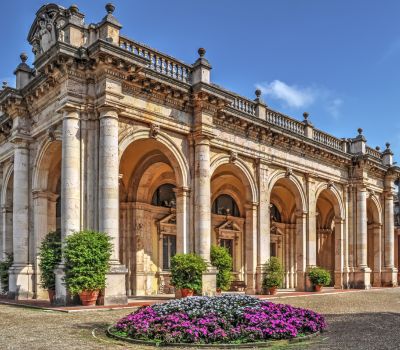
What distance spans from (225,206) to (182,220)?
29.3ft

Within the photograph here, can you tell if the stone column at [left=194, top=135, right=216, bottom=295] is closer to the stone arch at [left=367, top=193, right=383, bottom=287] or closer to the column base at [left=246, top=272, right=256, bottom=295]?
the column base at [left=246, top=272, right=256, bottom=295]

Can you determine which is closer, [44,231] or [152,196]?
[44,231]

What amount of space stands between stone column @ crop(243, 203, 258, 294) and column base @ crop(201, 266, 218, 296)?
3.33m

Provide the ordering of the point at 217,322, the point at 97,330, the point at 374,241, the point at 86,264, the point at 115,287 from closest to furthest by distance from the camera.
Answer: the point at 217,322
the point at 97,330
the point at 86,264
the point at 115,287
the point at 374,241

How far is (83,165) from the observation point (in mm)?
15211

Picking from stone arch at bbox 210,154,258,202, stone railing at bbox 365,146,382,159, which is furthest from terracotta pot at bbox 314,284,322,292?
stone railing at bbox 365,146,382,159

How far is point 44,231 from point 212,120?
7.54 m

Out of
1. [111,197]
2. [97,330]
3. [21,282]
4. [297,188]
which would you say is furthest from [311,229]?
[97,330]

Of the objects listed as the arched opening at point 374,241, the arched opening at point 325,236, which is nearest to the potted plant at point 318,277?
the arched opening at point 325,236

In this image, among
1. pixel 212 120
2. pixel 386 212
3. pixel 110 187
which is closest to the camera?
pixel 110 187

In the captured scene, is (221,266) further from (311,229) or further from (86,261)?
(311,229)

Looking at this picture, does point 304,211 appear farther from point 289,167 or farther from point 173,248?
point 173,248

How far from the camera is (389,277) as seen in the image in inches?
1177

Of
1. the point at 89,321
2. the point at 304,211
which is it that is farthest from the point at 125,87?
the point at 304,211
